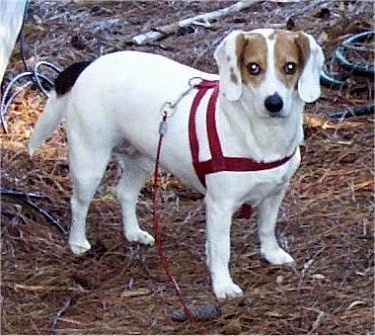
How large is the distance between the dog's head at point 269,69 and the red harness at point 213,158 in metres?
0.16

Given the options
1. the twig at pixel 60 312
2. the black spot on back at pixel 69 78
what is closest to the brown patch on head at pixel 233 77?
the black spot on back at pixel 69 78

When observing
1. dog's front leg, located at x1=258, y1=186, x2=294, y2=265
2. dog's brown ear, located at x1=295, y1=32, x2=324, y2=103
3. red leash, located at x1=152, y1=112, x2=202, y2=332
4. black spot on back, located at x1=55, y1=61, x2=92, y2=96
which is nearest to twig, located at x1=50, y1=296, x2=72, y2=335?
red leash, located at x1=152, y1=112, x2=202, y2=332

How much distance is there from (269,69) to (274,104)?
0.13m

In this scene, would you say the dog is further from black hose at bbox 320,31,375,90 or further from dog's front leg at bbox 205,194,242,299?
black hose at bbox 320,31,375,90

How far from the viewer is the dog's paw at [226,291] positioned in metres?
4.64

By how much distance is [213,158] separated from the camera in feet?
14.7

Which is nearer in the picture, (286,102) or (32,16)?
(286,102)

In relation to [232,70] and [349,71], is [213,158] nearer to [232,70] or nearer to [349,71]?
[232,70]

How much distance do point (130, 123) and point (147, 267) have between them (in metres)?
0.60

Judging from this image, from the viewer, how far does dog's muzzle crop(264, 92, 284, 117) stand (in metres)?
4.25

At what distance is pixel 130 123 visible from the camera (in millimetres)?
4809

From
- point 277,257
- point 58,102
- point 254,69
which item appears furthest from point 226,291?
point 58,102

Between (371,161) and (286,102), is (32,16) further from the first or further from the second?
(286,102)

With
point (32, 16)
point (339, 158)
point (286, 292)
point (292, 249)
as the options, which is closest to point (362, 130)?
point (339, 158)
